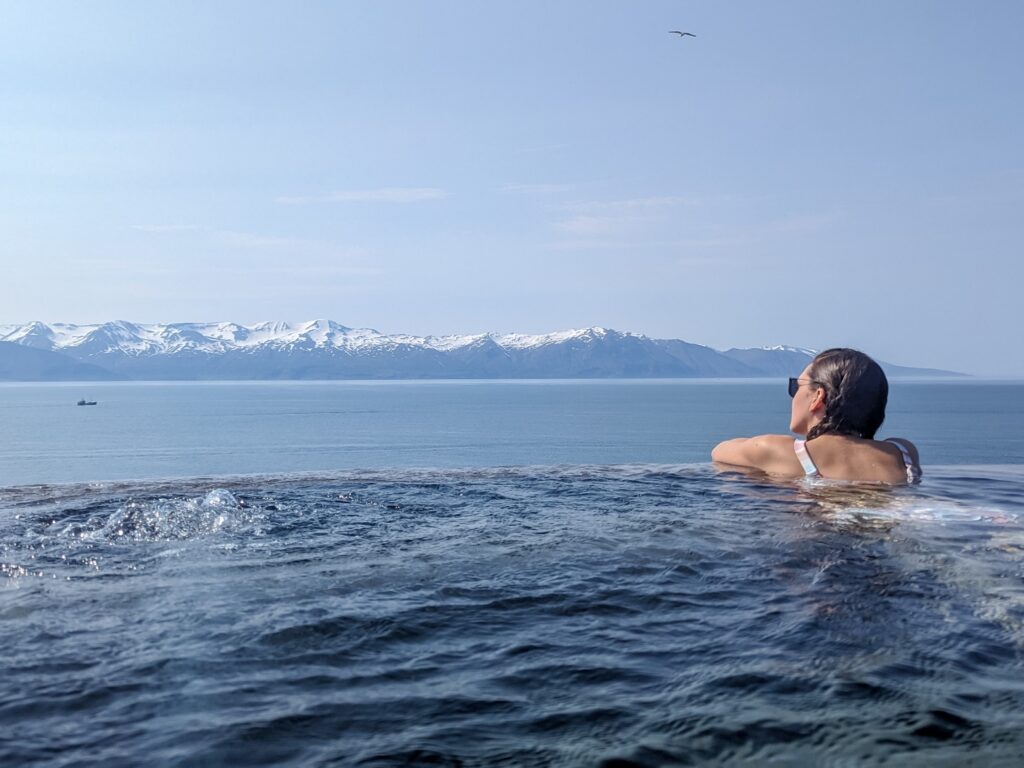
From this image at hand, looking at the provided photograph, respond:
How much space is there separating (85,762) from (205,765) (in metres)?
0.44

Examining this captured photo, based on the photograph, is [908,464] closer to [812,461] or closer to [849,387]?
[812,461]

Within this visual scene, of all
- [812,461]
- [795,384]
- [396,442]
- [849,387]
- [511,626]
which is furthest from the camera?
[396,442]

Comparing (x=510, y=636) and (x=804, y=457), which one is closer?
(x=510, y=636)

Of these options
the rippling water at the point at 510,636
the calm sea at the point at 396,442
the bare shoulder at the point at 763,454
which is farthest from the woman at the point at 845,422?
the calm sea at the point at 396,442

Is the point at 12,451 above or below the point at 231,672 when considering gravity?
below

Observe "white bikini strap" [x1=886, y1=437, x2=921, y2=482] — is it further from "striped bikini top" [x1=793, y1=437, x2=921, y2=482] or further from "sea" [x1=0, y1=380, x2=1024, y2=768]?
"sea" [x1=0, y1=380, x2=1024, y2=768]

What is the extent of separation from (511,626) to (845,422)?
19.4 feet

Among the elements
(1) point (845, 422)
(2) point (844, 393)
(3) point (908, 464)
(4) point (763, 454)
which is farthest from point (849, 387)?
(4) point (763, 454)

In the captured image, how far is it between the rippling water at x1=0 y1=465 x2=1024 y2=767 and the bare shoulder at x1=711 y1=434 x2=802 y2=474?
2.08 metres

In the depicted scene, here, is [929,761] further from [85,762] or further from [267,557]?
[267,557]

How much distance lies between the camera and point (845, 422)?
923cm

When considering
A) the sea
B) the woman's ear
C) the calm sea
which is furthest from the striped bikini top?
the calm sea

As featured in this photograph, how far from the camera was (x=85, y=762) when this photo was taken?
302 centimetres

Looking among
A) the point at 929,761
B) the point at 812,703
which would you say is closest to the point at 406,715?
the point at 812,703
